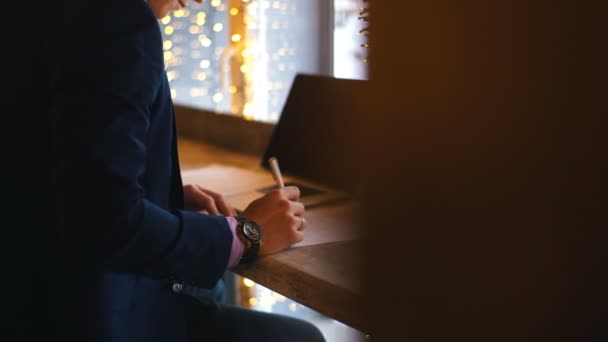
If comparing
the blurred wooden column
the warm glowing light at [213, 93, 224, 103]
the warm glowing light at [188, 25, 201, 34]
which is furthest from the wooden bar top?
the warm glowing light at [188, 25, 201, 34]

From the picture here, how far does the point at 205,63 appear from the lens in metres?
2.66

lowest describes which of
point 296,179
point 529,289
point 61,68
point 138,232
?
point 296,179

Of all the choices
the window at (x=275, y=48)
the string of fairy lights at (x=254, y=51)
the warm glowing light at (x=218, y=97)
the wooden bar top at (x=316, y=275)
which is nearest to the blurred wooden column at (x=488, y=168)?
the wooden bar top at (x=316, y=275)

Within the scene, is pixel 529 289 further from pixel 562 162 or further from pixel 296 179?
pixel 296 179

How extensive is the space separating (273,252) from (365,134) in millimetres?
626

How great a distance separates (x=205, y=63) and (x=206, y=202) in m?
1.55

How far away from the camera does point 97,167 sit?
766 mm

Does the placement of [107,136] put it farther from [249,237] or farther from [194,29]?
[194,29]

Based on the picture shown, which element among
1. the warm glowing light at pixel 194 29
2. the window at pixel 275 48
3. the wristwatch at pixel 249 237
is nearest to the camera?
the wristwatch at pixel 249 237

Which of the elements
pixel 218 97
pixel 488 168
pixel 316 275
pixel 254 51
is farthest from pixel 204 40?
pixel 488 168

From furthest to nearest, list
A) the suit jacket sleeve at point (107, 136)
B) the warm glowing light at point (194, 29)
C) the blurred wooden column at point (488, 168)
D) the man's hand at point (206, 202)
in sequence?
1. the warm glowing light at point (194, 29)
2. the man's hand at point (206, 202)
3. the suit jacket sleeve at point (107, 136)
4. the blurred wooden column at point (488, 168)

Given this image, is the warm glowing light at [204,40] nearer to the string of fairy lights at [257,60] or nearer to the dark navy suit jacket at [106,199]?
the string of fairy lights at [257,60]

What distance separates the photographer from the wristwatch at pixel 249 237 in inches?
38.2

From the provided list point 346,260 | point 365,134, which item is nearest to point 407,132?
point 365,134
